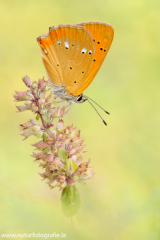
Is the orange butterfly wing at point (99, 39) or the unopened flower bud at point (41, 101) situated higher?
the orange butterfly wing at point (99, 39)

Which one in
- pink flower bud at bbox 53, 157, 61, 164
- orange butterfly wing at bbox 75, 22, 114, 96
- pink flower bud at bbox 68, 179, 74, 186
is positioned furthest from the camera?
orange butterfly wing at bbox 75, 22, 114, 96

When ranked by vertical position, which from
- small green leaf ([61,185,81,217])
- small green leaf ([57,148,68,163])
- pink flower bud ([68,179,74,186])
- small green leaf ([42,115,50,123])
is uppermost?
small green leaf ([42,115,50,123])

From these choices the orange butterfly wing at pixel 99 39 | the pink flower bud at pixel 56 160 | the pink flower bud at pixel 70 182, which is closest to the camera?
the pink flower bud at pixel 56 160

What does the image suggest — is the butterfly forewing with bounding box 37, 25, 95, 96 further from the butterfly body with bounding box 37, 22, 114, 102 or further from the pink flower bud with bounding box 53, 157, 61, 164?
the pink flower bud with bounding box 53, 157, 61, 164

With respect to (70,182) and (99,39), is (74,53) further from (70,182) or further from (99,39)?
(70,182)

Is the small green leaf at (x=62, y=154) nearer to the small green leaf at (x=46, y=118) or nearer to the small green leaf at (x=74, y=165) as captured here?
the small green leaf at (x=74, y=165)

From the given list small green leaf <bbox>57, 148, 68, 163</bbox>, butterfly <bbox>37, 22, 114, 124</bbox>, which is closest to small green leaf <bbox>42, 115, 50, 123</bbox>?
small green leaf <bbox>57, 148, 68, 163</bbox>

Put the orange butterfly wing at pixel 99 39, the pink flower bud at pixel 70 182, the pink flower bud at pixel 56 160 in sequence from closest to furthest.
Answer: the pink flower bud at pixel 56 160 < the pink flower bud at pixel 70 182 < the orange butterfly wing at pixel 99 39

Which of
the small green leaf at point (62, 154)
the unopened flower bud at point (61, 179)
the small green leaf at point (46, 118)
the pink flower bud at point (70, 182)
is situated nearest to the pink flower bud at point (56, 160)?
the small green leaf at point (62, 154)
